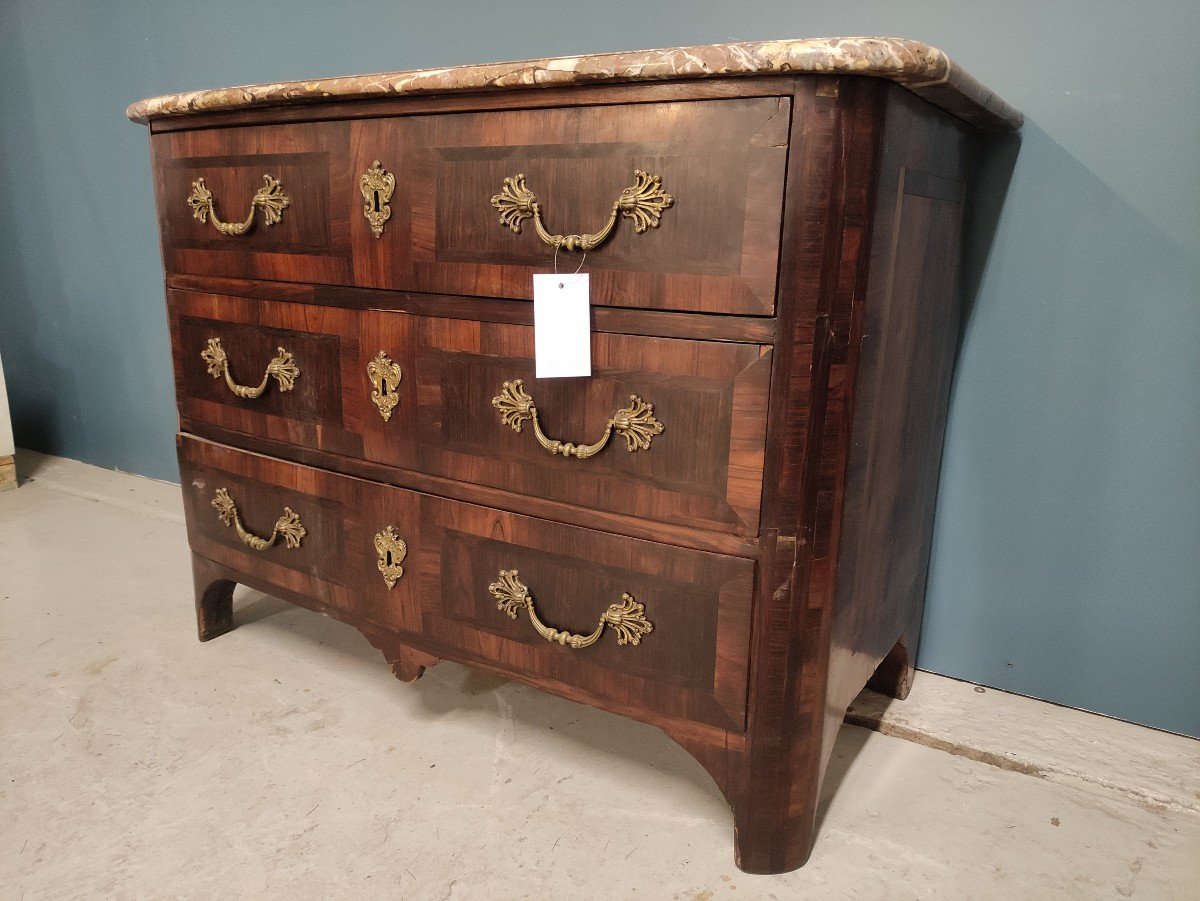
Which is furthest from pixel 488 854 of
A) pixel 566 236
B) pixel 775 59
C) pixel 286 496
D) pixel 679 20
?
pixel 679 20

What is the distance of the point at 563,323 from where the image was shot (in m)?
1.05

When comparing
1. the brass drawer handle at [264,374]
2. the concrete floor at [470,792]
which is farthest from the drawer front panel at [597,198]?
the concrete floor at [470,792]

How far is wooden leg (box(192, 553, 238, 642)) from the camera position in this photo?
5.37 feet

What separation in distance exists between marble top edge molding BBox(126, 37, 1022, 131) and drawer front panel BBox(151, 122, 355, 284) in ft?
0.20

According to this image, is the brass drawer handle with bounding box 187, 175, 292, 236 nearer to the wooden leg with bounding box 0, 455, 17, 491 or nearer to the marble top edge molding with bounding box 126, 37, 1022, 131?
the marble top edge molding with bounding box 126, 37, 1022, 131

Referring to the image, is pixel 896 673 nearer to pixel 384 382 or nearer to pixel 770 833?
pixel 770 833

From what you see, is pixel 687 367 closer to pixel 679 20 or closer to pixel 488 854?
pixel 488 854

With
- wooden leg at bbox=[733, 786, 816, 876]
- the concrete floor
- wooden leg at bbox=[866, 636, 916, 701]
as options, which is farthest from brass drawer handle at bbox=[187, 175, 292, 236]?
wooden leg at bbox=[866, 636, 916, 701]

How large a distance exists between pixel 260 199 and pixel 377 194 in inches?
9.7

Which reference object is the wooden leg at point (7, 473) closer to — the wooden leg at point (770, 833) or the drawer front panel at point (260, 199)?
the drawer front panel at point (260, 199)

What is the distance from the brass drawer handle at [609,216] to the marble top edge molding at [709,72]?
0.11 m

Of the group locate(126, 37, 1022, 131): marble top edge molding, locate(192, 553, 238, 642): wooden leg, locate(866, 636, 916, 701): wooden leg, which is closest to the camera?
locate(126, 37, 1022, 131): marble top edge molding

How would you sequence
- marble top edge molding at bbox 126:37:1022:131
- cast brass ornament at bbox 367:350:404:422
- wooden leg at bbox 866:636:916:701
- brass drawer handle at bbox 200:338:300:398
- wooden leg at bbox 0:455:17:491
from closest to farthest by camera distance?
marble top edge molding at bbox 126:37:1022:131 → cast brass ornament at bbox 367:350:404:422 → brass drawer handle at bbox 200:338:300:398 → wooden leg at bbox 866:636:916:701 → wooden leg at bbox 0:455:17:491

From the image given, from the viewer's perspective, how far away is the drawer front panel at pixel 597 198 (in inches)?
36.4
